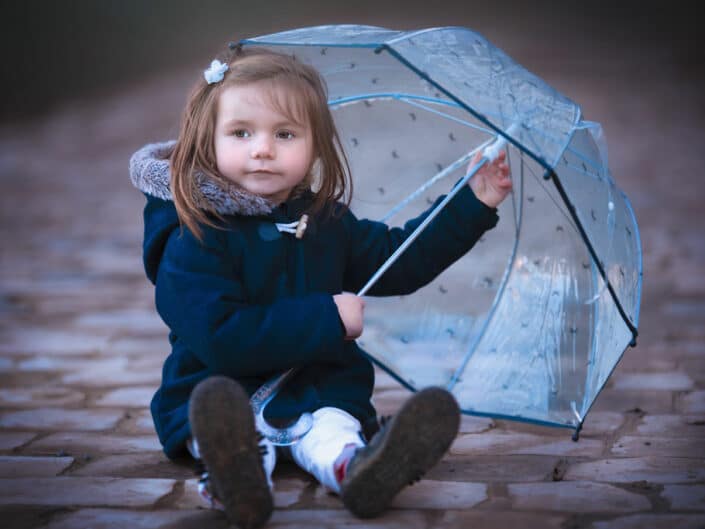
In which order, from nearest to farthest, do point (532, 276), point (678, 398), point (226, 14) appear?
1. point (532, 276)
2. point (678, 398)
3. point (226, 14)

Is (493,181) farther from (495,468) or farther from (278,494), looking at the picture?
(278,494)

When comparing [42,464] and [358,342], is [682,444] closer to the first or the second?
[358,342]

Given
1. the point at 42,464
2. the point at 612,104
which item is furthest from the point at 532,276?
the point at 612,104

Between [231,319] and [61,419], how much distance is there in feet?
2.91

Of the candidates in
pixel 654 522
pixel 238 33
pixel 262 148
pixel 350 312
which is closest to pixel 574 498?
pixel 654 522

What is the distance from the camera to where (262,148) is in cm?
208

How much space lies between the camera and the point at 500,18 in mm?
13055

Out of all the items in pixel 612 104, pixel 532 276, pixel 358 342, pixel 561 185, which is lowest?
pixel 612 104

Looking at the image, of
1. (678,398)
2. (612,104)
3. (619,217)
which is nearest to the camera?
(619,217)

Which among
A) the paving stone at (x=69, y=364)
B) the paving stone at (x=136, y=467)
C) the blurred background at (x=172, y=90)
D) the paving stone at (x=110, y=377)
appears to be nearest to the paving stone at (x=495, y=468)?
the paving stone at (x=136, y=467)

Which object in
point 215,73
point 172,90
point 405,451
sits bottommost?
point 172,90

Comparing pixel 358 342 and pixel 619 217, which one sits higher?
pixel 619 217

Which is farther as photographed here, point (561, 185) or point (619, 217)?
point (619, 217)

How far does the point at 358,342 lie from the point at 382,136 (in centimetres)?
55
